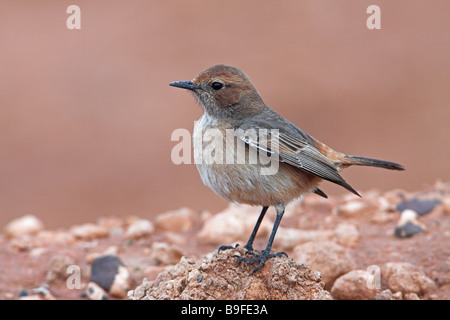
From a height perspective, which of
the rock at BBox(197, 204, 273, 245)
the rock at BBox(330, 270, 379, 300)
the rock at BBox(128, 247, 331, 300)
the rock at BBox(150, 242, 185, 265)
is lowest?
the rock at BBox(330, 270, 379, 300)

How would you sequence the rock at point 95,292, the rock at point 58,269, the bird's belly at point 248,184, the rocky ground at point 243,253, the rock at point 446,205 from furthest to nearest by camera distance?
the rock at point 446,205, the rock at point 58,269, the rock at point 95,292, the bird's belly at point 248,184, the rocky ground at point 243,253

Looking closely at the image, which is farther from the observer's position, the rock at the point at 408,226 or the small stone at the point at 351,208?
the small stone at the point at 351,208

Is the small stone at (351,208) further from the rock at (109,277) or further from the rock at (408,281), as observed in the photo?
the rock at (109,277)

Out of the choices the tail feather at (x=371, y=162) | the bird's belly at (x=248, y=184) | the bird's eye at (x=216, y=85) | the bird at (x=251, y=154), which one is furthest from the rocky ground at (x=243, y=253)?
the bird's eye at (x=216, y=85)

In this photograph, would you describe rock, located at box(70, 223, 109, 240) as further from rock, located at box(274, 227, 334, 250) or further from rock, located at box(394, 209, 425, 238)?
rock, located at box(394, 209, 425, 238)

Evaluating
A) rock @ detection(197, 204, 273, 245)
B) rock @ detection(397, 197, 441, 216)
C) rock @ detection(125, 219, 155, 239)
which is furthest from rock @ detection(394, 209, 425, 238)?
rock @ detection(125, 219, 155, 239)
